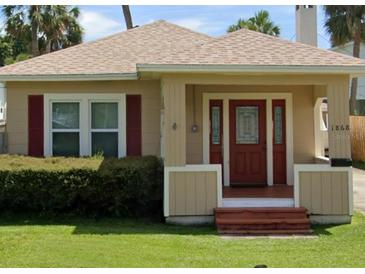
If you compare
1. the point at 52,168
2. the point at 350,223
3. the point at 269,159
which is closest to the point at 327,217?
the point at 350,223

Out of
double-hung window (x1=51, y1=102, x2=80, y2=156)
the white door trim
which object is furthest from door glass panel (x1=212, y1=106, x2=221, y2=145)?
double-hung window (x1=51, y1=102, x2=80, y2=156)

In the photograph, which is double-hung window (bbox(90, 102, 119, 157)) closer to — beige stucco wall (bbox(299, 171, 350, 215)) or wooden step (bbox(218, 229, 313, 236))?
wooden step (bbox(218, 229, 313, 236))

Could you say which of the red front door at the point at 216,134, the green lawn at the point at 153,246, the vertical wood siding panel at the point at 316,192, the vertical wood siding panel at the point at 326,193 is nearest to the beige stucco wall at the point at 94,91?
the red front door at the point at 216,134

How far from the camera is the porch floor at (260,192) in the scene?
10.3 meters

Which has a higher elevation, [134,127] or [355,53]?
[355,53]

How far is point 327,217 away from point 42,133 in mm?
6402

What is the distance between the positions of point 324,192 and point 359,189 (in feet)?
18.6

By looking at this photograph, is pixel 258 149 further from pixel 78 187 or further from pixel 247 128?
pixel 78 187

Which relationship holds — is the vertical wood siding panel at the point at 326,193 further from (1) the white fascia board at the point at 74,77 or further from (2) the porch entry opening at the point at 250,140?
(1) the white fascia board at the point at 74,77

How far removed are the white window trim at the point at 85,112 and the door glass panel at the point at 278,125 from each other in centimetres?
347

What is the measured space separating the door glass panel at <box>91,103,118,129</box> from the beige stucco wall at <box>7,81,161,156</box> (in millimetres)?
344

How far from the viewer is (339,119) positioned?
9.64 meters

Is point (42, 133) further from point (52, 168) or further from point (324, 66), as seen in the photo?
point (324, 66)

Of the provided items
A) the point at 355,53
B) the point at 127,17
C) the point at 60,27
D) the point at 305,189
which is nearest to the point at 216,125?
the point at 305,189
